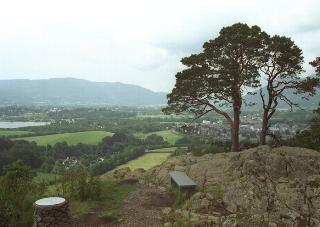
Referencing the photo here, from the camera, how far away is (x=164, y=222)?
16938mm

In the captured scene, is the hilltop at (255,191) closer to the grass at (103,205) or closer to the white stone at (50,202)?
the grass at (103,205)

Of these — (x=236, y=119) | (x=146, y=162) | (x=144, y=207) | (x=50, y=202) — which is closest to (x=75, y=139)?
(x=146, y=162)

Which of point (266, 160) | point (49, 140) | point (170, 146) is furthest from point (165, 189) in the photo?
point (49, 140)

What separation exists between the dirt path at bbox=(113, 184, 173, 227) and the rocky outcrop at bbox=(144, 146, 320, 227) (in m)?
1.19

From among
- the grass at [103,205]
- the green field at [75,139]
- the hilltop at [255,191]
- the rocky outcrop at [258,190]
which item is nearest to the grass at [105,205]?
the grass at [103,205]

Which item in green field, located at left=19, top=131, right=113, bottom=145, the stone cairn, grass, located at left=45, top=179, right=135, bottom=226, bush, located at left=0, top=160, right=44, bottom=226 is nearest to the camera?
the stone cairn

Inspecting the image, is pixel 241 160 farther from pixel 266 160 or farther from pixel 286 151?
pixel 286 151

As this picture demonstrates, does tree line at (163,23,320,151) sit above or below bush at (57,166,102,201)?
above

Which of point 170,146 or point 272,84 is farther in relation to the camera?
point 170,146

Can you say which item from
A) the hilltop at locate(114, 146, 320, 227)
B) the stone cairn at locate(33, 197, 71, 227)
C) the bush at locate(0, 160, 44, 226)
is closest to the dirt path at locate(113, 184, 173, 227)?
the hilltop at locate(114, 146, 320, 227)

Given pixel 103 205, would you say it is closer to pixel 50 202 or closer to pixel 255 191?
pixel 50 202

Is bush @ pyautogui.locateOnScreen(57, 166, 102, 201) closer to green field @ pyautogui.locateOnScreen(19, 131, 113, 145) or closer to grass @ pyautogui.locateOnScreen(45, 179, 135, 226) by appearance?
grass @ pyautogui.locateOnScreen(45, 179, 135, 226)

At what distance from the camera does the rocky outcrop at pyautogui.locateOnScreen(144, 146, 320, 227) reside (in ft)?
54.0

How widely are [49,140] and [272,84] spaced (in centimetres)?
10841
